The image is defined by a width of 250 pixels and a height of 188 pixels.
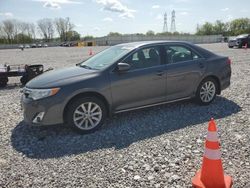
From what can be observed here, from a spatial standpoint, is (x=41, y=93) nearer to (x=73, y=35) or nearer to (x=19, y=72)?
(x=19, y=72)

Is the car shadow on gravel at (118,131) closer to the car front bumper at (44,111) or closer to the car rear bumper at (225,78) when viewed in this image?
the car front bumper at (44,111)

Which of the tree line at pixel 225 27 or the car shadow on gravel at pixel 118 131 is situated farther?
the tree line at pixel 225 27

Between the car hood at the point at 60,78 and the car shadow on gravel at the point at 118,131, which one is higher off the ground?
the car hood at the point at 60,78

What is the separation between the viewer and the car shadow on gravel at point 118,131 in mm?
4168

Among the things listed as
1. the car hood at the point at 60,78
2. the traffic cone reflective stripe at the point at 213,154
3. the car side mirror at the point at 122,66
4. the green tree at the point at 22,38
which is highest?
the green tree at the point at 22,38

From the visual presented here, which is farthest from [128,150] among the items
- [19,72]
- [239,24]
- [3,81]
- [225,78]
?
[239,24]

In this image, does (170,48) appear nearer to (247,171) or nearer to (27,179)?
(247,171)

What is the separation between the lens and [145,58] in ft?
17.3

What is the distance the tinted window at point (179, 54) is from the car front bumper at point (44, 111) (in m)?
2.54

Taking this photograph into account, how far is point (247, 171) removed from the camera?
3.31 meters

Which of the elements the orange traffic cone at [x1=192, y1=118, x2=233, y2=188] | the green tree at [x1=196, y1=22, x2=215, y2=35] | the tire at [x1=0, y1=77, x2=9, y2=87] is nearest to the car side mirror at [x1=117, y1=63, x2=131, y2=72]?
the orange traffic cone at [x1=192, y1=118, x2=233, y2=188]

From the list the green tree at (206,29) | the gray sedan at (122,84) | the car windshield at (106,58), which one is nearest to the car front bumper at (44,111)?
the gray sedan at (122,84)

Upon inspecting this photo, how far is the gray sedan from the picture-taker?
14.6ft

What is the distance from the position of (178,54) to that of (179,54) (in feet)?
0.10
